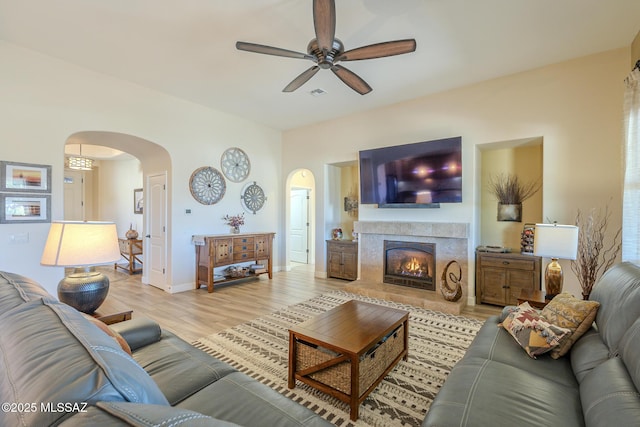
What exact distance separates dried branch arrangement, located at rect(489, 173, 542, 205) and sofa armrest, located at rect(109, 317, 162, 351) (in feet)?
15.4

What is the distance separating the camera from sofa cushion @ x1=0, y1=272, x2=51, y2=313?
1.08m

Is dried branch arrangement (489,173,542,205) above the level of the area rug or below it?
above

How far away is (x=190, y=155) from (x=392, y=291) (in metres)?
4.06

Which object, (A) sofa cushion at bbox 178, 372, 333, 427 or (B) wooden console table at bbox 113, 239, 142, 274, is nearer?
(A) sofa cushion at bbox 178, 372, 333, 427

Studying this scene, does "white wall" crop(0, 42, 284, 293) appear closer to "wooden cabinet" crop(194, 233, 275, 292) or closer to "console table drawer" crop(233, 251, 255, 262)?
"wooden cabinet" crop(194, 233, 275, 292)

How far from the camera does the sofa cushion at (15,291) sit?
1083mm

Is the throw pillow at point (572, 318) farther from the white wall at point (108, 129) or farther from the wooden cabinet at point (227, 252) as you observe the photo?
the white wall at point (108, 129)

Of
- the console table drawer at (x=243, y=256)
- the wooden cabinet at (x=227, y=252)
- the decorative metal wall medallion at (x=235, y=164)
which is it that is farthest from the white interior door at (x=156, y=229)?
the console table drawer at (x=243, y=256)

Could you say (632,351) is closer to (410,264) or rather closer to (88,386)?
(88,386)

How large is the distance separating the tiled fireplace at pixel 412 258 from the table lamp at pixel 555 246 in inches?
50.1

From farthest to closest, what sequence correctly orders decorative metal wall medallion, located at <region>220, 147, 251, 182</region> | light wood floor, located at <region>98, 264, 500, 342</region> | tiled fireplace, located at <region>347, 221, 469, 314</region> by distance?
decorative metal wall medallion, located at <region>220, 147, 251, 182</region>, tiled fireplace, located at <region>347, 221, 469, 314</region>, light wood floor, located at <region>98, 264, 500, 342</region>

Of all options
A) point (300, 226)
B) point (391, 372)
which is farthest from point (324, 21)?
point (300, 226)

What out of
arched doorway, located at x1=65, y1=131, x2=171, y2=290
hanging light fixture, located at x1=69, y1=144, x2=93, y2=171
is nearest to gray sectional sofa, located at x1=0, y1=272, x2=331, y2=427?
arched doorway, located at x1=65, y1=131, x2=171, y2=290

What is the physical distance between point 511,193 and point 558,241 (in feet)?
6.64
